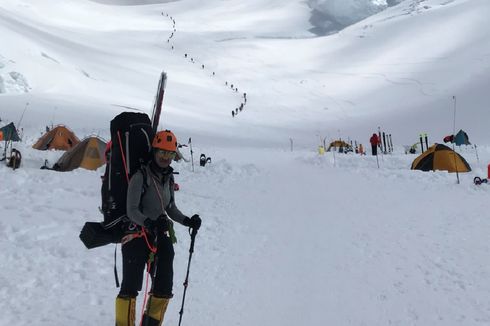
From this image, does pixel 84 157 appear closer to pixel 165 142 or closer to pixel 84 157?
pixel 84 157

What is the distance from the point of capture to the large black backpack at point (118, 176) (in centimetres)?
412

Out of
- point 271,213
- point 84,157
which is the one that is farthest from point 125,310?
point 84,157

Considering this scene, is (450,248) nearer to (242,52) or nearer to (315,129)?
(315,129)

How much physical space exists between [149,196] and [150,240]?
406 mm

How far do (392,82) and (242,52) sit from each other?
3517 cm

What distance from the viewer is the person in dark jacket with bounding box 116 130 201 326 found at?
4043 millimetres

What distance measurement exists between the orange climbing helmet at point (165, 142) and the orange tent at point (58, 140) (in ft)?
46.6

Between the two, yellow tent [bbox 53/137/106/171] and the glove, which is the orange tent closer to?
yellow tent [bbox 53/137/106/171]

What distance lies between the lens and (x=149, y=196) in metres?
4.25

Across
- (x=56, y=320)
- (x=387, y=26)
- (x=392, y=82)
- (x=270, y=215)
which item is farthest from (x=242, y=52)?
(x=56, y=320)

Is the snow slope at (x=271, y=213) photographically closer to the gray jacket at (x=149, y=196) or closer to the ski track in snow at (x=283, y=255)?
the ski track in snow at (x=283, y=255)

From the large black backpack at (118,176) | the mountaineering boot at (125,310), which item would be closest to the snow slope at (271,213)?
the mountaineering boot at (125,310)

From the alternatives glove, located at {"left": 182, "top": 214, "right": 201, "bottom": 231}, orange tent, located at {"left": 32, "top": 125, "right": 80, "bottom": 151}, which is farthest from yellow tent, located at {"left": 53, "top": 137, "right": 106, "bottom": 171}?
glove, located at {"left": 182, "top": 214, "right": 201, "bottom": 231}

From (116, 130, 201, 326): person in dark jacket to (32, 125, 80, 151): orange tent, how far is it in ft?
46.4
